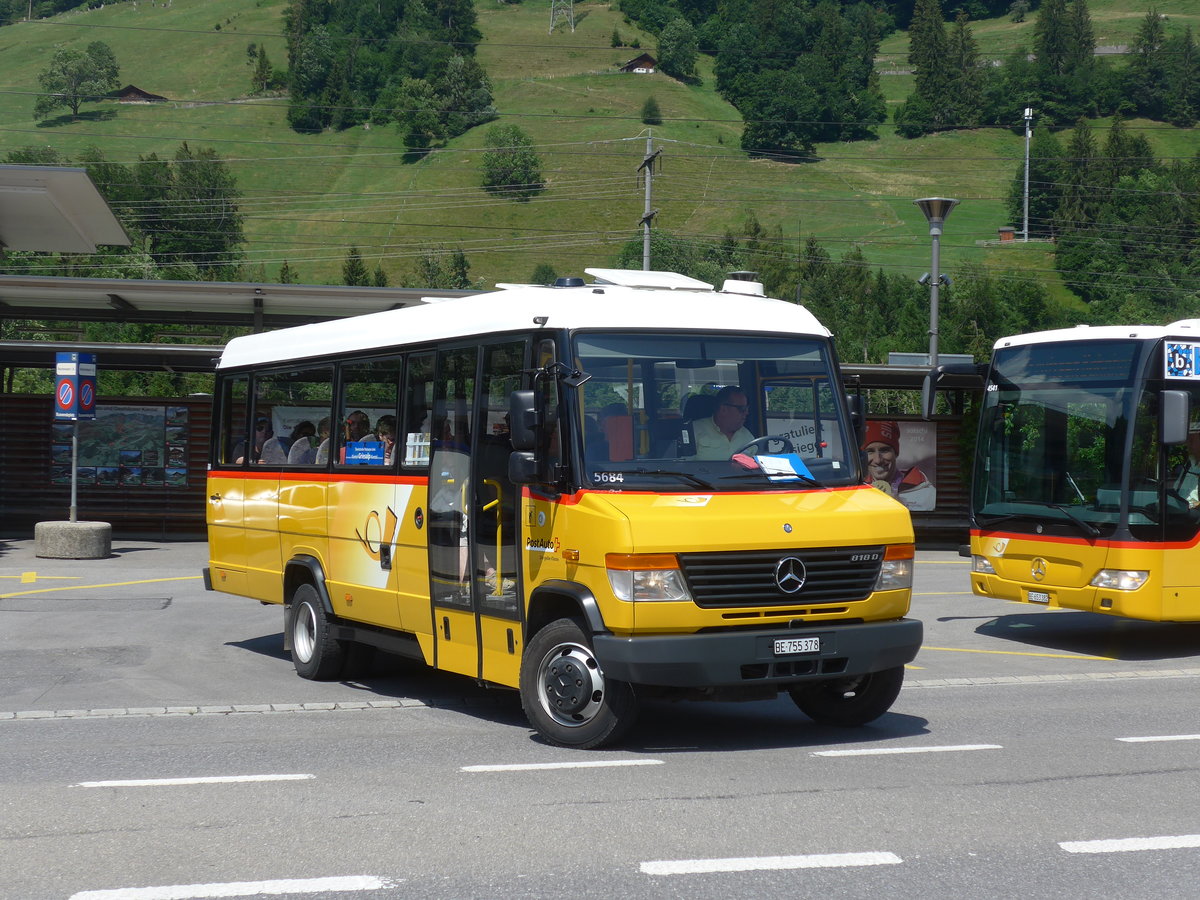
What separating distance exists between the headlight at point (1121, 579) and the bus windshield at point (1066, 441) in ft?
1.19

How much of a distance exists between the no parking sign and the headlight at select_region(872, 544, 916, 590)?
16632 mm

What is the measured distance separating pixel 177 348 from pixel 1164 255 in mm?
116637

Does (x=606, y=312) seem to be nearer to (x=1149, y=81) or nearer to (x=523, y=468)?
(x=523, y=468)

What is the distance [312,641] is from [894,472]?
1666cm

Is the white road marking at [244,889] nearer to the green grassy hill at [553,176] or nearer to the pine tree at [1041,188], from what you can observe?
the green grassy hill at [553,176]

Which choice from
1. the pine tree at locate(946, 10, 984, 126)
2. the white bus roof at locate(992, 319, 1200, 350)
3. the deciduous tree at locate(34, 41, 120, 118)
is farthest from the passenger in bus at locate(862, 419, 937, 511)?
the deciduous tree at locate(34, 41, 120, 118)

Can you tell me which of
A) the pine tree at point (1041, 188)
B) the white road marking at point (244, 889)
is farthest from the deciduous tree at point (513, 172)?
the white road marking at point (244, 889)

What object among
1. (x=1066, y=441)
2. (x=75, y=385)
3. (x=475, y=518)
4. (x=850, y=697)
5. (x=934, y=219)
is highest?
(x=934, y=219)

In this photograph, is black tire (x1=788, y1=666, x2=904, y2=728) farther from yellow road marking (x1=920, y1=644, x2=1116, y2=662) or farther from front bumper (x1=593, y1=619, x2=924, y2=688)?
yellow road marking (x1=920, y1=644, x2=1116, y2=662)

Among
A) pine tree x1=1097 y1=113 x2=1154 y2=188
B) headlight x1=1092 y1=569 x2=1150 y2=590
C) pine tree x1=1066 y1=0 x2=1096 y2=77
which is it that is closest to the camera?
headlight x1=1092 y1=569 x2=1150 y2=590

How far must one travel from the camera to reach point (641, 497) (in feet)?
27.1

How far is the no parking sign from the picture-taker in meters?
22.4

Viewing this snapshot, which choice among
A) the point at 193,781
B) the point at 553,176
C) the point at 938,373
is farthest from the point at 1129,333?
the point at 553,176

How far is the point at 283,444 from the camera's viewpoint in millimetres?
12250
